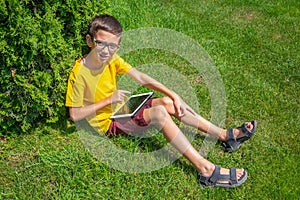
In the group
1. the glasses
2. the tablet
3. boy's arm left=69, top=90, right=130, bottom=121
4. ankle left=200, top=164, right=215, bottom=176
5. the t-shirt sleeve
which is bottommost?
ankle left=200, top=164, right=215, bottom=176

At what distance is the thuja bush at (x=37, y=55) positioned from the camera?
3303mm

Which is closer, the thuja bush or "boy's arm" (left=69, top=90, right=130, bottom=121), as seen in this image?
the thuja bush

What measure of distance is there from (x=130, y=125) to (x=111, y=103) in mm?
334

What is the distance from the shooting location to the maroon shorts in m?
3.81

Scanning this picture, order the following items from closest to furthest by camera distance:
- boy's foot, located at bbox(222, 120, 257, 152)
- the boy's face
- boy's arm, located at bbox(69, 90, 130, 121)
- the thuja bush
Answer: the thuja bush → the boy's face → boy's arm, located at bbox(69, 90, 130, 121) → boy's foot, located at bbox(222, 120, 257, 152)

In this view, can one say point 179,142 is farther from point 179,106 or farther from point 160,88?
point 160,88

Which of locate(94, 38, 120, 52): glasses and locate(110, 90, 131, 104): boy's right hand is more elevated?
locate(94, 38, 120, 52): glasses

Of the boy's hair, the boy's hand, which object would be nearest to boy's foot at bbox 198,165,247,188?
the boy's hand

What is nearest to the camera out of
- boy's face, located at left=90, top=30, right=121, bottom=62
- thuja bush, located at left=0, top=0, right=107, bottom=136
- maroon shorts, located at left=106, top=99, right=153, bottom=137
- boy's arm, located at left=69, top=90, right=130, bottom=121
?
thuja bush, located at left=0, top=0, right=107, bottom=136

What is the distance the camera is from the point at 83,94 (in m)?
3.61

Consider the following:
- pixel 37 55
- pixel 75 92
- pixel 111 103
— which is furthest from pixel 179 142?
pixel 37 55

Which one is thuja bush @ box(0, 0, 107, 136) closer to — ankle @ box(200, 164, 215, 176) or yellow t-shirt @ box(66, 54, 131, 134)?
yellow t-shirt @ box(66, 54, 131, 134)

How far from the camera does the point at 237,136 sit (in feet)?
13.3

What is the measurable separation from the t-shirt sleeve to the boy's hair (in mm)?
453
